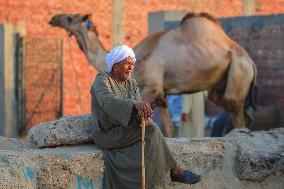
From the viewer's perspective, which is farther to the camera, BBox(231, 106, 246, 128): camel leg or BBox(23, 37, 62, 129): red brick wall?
BBox(23, 37, 62, 129): red brick wall

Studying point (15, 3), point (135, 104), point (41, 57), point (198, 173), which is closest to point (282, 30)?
point (41, 57)

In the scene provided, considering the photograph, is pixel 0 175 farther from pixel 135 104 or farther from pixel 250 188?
pixel 250 188

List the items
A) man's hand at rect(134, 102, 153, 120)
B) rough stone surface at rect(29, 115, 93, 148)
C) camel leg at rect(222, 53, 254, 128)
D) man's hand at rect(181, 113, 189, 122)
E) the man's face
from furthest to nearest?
man's hand at rect(181, 113, 189, 122) < camel leg at rect(222, 53, 254, 128) < rough stone surface at rect(29, 115, 93, 148) < the man's face < man's hand at rect(134, 102, 153, 120)

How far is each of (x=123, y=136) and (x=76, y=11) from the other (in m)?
11.8

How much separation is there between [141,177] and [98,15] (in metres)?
12.2

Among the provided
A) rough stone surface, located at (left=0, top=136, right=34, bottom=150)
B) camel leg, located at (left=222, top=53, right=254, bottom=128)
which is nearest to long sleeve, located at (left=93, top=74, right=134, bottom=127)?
rough stone surface, located at (left=0, top=136, right=34, bottom=150)

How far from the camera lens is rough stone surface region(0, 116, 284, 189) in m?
5.86

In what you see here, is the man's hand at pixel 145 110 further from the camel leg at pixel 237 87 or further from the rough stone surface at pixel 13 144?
the camel leg at pixel 237 87

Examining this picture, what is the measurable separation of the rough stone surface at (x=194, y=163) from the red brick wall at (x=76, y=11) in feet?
33.1

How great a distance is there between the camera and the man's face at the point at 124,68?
6.15 m

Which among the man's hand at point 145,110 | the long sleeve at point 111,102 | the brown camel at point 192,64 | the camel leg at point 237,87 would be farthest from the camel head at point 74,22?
the man's hand at point 145,110

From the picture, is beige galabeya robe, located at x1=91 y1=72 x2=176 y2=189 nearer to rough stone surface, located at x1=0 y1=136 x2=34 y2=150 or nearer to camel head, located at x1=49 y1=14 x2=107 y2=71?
rough stone surface, located at x1=0 y1=136 x2=34 y2=150

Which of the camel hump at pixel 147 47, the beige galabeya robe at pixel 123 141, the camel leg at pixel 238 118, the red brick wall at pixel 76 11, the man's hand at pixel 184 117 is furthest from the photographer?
the red brick wall at pixel 76 11

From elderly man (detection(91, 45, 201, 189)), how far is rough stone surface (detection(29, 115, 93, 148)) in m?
0.26
